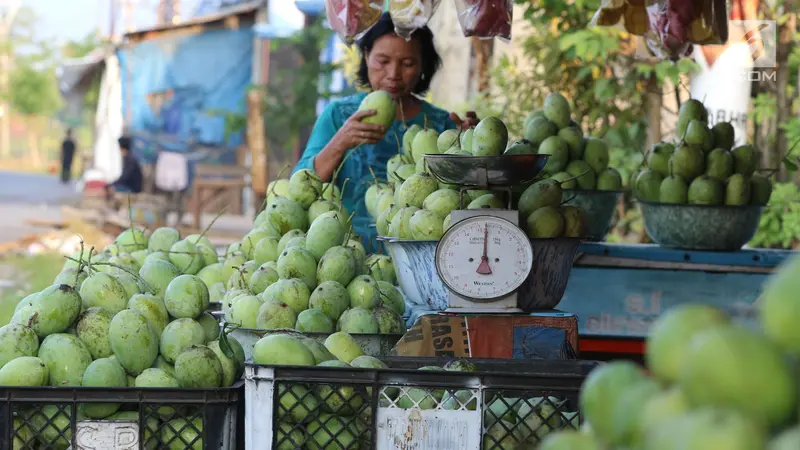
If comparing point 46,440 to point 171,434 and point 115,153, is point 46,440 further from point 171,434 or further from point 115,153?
point 115,153

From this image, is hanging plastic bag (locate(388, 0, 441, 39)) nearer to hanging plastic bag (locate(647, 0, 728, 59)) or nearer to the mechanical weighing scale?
hanging plastic bag (locate(647, 0, 728, 59))

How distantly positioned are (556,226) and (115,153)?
64.1ft

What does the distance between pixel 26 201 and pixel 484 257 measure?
23.5 metres

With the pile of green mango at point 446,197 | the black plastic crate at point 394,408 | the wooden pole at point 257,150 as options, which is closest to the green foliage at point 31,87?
the wooden pole at point 257,150

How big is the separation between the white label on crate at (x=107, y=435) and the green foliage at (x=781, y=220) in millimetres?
4861

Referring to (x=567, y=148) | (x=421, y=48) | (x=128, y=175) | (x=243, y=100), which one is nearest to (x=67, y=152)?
(x=243, y=100)

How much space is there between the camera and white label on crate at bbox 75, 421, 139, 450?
74.1 inches

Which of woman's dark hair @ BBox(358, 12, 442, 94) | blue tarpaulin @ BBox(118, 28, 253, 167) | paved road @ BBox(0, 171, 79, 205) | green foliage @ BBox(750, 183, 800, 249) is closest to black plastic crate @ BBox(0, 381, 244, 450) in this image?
woman's dark hair @ BBox(358, 12, 442, 94)

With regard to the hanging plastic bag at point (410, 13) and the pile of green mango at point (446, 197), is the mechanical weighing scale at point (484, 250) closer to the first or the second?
the pile of green mango at point (446, 197)

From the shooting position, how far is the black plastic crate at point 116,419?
73.3 inches

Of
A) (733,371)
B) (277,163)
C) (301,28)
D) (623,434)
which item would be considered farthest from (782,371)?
(277,163)

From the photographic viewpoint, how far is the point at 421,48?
4.27 m

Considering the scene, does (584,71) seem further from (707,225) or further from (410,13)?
(410,13)

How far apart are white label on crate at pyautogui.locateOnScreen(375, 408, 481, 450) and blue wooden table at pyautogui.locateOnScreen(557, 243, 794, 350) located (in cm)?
226
